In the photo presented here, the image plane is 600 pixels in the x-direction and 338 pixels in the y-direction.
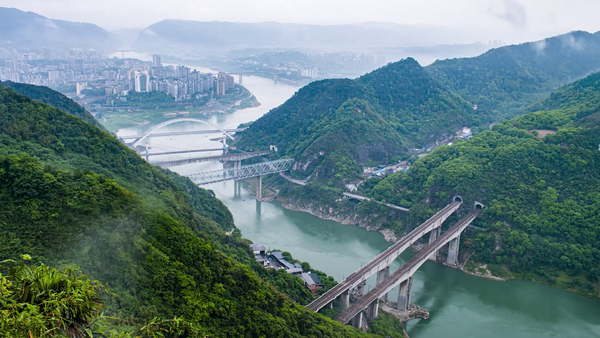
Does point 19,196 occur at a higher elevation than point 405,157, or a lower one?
higher

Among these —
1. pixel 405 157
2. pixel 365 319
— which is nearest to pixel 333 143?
pixel 405 157

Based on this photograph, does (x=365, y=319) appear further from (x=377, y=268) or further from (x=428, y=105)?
(x=428, y=105)

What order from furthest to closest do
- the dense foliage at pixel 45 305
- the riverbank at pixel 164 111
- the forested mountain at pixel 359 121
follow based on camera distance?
the riverbank at pixel 164 111, the forested mountain at pixel 359 121, the dense foliage at pixel 45 305

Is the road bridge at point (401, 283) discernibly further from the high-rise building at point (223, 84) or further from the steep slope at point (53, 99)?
the high-rise building at point (223, 84)

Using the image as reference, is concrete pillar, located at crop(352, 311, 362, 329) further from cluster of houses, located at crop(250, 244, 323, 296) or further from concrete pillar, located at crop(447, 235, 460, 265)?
concrete pillar, located at crop(447, 235, 460, 265)

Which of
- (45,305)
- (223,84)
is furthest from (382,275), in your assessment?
(223,84)

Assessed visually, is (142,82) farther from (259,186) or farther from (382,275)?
(382,275)

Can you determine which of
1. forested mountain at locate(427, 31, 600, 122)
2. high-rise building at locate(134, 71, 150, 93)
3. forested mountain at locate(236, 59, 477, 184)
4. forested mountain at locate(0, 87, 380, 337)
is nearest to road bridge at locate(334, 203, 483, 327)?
forested mountain at locate(0, 87, 380, 337)

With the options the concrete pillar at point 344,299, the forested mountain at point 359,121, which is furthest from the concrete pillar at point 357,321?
the forested mountain at point 359,121
